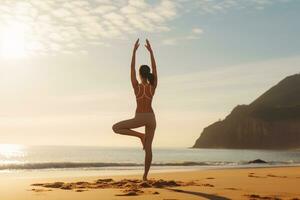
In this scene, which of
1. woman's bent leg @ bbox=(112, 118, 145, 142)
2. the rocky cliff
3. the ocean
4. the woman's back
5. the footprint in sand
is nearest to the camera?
the footprint in sand

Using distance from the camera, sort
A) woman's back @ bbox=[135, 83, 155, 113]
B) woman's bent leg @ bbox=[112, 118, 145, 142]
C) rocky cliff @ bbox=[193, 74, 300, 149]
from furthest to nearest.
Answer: rocky cliff @ bbox=[193, 74, 300, 149] < woman's back @ bbox=[135, 83, 155, 113] < woman's bent leg @ bbox=[112, 118, 145, 142]

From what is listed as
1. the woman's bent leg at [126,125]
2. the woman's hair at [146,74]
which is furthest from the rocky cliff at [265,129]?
the woman's bent leg at [126,125]

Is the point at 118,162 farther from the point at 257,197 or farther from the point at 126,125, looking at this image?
the point at 257,197

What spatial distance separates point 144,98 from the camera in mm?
11016

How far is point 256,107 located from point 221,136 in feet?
62.1

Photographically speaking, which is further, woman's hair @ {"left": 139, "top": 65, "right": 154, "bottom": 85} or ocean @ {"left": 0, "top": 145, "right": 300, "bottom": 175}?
ocean @ {"left": 0, "top": 145, "right": 300, "bottom": 175}

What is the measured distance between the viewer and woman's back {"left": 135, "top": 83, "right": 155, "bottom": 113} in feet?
36.1

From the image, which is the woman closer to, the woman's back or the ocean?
the woman's back

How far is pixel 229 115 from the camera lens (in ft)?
656

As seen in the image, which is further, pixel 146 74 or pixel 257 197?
pixel 146 74

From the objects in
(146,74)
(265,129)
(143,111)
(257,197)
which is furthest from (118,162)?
(265,129)

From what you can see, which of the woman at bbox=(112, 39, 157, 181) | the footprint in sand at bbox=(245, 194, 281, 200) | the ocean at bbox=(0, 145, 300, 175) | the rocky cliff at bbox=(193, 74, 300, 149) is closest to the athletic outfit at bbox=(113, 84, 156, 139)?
the woman at bbox=(112, 39, 157, 181)

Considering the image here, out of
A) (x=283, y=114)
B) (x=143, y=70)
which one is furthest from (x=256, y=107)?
(x=143, y=70)

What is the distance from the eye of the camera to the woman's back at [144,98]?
11.0 metres
